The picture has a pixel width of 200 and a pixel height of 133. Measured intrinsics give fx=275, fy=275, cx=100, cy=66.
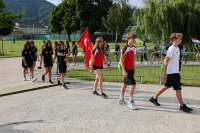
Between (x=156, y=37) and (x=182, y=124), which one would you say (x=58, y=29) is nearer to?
(x=156, y=37)

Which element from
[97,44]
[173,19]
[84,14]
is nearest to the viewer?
[97,44]

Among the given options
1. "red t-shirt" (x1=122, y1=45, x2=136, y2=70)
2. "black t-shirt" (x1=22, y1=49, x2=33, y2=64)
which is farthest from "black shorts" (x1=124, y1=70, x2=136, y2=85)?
"black t-shirt" (x1=22, y1=49, x2=33, y2=64)

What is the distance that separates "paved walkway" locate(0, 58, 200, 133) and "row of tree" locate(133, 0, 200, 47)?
54.0 feet

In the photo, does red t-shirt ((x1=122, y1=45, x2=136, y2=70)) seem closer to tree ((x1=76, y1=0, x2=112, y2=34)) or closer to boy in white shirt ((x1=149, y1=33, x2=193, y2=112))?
boy in white shirt ((x1=149, y1=33, x2=193, y2=112))

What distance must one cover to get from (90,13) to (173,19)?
43.0 m

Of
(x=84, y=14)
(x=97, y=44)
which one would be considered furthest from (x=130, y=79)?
(x=84, y=14)

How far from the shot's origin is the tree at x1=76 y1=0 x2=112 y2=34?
64438 mm

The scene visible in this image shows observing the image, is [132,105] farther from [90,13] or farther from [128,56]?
[90,13]

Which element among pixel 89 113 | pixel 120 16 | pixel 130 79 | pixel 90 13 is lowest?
pixel 89 113

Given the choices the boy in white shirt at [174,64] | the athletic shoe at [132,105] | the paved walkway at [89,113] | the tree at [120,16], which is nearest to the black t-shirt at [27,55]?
the paved walkway at [89,113]

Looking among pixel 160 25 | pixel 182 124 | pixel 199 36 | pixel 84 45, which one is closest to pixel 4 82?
pixel 84 45

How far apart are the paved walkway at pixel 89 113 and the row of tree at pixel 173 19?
16466 mm

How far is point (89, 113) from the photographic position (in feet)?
20.6

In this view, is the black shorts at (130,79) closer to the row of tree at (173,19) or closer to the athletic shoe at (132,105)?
the athletic shoe at (132,105)
